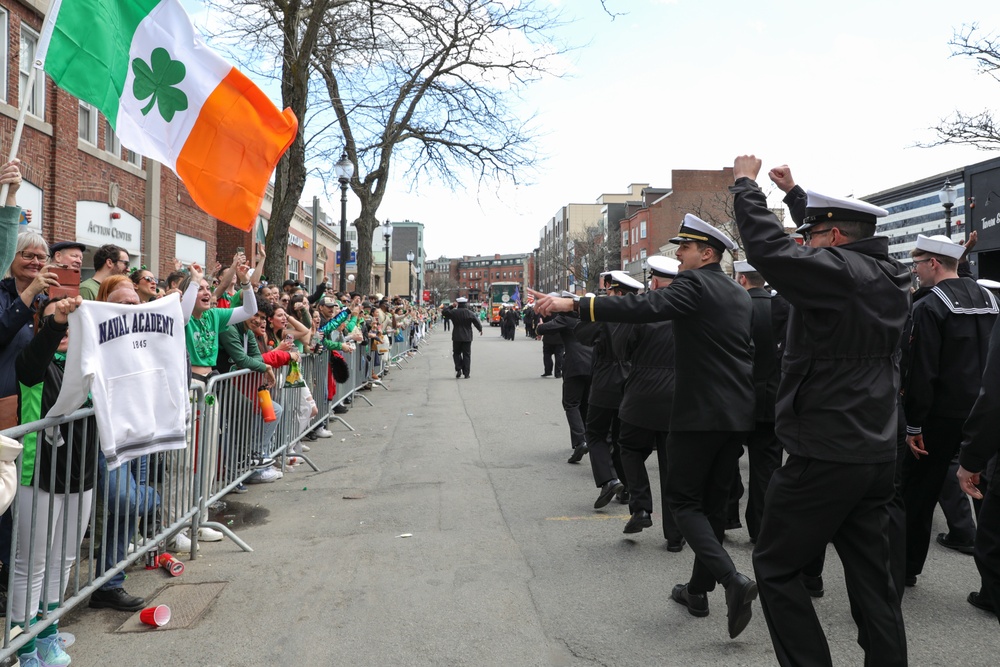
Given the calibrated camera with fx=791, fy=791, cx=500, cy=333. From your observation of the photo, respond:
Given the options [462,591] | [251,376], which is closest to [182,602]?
[462,591]

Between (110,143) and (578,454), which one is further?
(110,143)

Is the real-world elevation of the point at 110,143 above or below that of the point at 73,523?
above

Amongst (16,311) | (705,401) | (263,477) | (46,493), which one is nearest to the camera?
(16,311)

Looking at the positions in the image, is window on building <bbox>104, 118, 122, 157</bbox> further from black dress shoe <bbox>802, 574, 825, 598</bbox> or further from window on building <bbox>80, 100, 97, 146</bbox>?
black dress shoe <bbox>802, 574, 825, 598</bbox>

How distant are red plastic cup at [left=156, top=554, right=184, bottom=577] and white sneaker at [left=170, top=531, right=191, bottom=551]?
289 mm

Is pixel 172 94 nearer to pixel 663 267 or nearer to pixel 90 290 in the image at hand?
pixel 90 290

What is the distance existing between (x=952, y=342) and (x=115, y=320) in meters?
4.79

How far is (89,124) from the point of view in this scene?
18.4m

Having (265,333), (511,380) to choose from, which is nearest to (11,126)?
(265,333)

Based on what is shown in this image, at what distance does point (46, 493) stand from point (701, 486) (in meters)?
3.35

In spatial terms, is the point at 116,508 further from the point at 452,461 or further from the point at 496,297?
the point at 496,297

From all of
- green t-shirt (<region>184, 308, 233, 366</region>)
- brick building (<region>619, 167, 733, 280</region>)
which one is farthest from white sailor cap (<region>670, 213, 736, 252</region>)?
brick building (<region>619, 167, 733, 280</region>)

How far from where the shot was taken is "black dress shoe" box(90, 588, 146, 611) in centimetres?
443

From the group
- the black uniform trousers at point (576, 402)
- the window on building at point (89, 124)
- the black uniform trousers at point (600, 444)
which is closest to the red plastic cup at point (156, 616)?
the black uniform trousers at point (600, 444)
